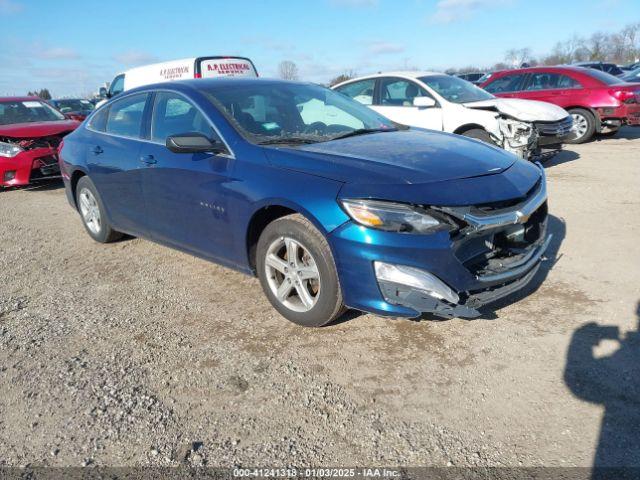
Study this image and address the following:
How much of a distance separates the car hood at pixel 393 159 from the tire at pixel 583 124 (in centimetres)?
804

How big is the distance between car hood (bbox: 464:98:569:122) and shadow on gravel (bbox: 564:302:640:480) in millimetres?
4787

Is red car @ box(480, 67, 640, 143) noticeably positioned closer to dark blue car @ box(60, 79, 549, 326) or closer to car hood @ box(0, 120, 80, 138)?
dark blue car @ box(60, 79, 549, 326)

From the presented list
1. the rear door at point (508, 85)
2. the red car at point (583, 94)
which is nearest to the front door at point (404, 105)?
the rear door at point (508, 85)

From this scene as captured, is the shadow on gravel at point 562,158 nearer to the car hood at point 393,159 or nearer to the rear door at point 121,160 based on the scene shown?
the car hood at point 393,159

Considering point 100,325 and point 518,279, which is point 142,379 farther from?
point 518,279

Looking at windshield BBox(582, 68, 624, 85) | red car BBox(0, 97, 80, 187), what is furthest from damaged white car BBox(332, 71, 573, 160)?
red car BBox(0, 97, 80, 187)

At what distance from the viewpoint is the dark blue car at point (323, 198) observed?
2.90 metres

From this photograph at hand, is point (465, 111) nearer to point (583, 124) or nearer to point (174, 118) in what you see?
point (583, 124)

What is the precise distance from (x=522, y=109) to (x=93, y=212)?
611 cm

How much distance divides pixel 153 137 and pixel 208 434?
2709 millimetres

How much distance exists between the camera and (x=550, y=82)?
1085cm

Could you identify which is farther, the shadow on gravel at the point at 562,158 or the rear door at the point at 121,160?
the shadow on gravel at the point at 562,158

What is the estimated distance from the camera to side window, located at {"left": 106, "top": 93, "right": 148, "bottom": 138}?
4.57 m

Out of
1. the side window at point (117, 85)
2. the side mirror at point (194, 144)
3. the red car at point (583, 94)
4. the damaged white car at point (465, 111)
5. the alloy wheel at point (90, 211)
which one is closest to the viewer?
the side mirror at point (194, 144)
